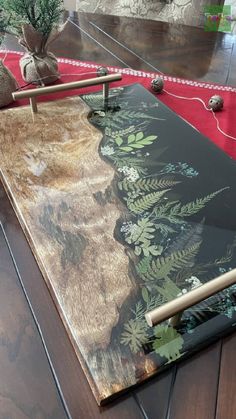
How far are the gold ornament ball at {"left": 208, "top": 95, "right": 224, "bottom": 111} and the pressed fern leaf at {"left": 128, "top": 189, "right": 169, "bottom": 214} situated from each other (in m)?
0.39

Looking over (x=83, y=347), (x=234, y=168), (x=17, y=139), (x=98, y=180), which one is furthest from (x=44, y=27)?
(x=83, y=347)

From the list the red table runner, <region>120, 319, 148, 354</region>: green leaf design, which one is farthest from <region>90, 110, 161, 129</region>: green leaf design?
<region>120, 319, 148, 354</region>: green leaf design

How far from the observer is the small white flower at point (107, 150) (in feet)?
2.42

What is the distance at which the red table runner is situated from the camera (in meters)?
0.89

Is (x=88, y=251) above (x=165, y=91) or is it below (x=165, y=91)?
below

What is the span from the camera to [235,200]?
0.65 meters

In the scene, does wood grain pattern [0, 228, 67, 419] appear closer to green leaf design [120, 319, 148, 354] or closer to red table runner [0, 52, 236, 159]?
green leaf design [120, 319, 148, 354]

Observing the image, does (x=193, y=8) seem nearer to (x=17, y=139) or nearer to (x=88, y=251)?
(x=17, y=139)

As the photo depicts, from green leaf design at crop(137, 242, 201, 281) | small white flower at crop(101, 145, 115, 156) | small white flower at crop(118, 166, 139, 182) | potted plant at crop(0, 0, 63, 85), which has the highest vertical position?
potted plant at crop(0, 0, 63, 85)

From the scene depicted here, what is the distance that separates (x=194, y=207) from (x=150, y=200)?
77mm

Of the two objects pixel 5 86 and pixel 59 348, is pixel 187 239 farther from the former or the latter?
pixel 5 86
